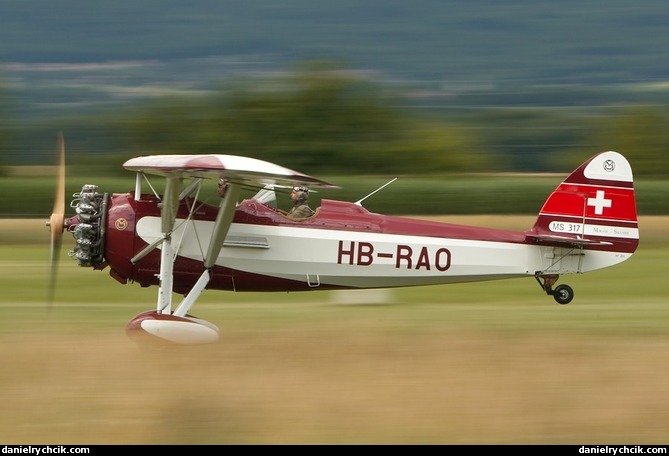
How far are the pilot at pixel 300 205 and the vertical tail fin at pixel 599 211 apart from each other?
8.99ft

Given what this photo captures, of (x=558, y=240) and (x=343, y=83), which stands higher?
(x=343, y=83)

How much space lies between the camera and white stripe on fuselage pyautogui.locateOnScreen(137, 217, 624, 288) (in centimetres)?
1117

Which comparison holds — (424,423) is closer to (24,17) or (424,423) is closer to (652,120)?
(652,120)

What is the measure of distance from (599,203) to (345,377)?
484 centimetres

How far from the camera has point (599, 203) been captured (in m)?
12.2

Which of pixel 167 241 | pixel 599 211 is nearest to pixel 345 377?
pixel 167 241

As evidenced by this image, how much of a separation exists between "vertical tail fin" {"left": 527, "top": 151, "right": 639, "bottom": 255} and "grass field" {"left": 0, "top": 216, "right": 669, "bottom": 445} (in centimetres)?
98

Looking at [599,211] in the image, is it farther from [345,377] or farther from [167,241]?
[167,241]

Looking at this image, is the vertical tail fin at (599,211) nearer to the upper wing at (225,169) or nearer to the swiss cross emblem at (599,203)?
the swiss cross emblem at (599,203)

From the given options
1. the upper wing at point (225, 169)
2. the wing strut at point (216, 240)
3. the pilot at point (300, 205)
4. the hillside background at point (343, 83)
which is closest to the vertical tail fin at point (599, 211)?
the pilot at point (300, 205)

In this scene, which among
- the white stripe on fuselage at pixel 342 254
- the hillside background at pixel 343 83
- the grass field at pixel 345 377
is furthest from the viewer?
the hillside background at pixel 343 83

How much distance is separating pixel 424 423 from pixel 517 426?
69cm

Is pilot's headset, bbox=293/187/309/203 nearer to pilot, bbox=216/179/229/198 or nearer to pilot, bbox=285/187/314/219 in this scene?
pilot, bbox=285/187/314/219

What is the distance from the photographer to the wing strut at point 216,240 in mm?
10703
